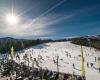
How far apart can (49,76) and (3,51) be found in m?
106

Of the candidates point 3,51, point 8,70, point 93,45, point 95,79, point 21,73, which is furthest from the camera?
point 93,45

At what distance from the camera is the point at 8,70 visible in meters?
93.9

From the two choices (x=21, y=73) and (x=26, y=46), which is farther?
(x=26, y=46)

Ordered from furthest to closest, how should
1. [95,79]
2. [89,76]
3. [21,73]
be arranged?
1. [21,73]
2. [89,76]
3. [95,79]

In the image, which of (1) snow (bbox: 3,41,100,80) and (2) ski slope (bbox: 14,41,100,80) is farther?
(2) ski slope (bbox: 14,41,100,80)

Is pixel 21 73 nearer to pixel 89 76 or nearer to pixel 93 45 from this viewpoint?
pixel 89 76

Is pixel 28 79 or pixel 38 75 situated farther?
pixel 38 75

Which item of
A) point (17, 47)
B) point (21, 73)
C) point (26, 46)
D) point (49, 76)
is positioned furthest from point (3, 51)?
point (49, 76)

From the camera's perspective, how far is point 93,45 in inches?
7466

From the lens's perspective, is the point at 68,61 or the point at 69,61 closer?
the point at 69,61

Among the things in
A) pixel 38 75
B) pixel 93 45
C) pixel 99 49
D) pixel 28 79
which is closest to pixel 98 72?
pixel 38 75

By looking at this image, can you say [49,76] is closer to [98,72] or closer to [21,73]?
[21,73]

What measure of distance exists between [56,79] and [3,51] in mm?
110400

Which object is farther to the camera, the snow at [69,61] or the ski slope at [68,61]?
the ski slope at [68,61]
